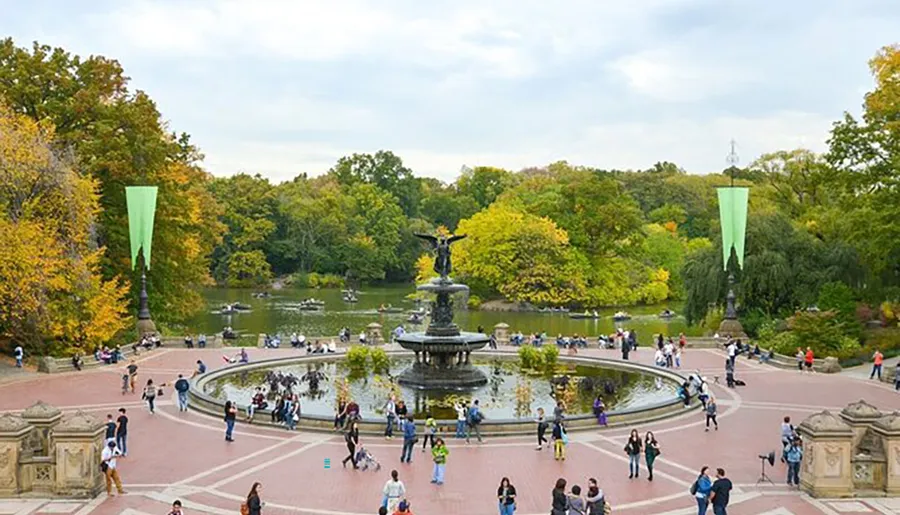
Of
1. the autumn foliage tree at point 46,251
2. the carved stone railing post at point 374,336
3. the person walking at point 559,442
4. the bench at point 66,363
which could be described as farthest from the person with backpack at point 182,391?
the carved stone railing post at point 374,336

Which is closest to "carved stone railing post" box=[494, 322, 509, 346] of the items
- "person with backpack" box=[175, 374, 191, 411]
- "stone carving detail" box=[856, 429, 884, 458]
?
"person with backpack" box=[175, 374, 191, 411]

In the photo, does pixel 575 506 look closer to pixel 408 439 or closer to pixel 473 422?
pixel 408 439

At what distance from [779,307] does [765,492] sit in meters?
33.2

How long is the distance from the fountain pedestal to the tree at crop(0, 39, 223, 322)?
1832 cm

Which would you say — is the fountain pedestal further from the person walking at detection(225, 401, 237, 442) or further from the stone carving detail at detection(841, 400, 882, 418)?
the stone carving detail at detection(841, 400, 882, 418)

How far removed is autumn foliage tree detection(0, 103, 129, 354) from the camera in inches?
1357

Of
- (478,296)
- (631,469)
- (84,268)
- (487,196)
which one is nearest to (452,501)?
(631,469)

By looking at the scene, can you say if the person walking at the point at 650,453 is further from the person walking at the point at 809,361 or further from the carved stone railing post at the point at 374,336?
the carved stone railing post at the point at 374,336

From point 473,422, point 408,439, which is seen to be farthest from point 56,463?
point 473,422

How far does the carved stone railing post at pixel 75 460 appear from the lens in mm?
18094

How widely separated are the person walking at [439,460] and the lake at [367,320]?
3925 centimetres

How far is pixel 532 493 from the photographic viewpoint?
18469 millimetres

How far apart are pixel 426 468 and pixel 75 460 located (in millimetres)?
7739

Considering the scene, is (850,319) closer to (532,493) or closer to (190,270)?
(532,493)
